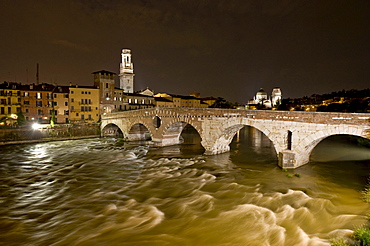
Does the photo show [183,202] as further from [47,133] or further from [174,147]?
[47,133]

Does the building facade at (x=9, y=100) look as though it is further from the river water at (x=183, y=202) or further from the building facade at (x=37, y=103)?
the river water at (x=183, y=202)

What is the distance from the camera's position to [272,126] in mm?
15891

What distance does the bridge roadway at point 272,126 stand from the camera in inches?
503

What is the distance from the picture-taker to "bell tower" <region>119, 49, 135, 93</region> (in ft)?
206

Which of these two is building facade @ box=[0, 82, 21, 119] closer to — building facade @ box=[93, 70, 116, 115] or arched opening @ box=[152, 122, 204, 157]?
building facade @ box=[93, 70, 116, 115]

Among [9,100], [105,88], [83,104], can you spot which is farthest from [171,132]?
[9,100]

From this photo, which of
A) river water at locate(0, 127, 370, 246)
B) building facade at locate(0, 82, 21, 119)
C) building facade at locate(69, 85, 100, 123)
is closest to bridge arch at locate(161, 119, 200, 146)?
river water at locate(0, 127, 370, 246)

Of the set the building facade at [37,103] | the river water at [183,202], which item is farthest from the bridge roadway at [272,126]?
the building facade at [37,103]

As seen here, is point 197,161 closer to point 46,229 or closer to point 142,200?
point 142,200

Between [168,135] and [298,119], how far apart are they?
49.2ft

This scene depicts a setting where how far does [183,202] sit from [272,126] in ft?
28.2

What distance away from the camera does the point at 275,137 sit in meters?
15.7

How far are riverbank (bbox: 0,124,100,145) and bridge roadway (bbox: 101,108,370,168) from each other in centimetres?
1470

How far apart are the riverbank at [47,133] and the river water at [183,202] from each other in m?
13.4
